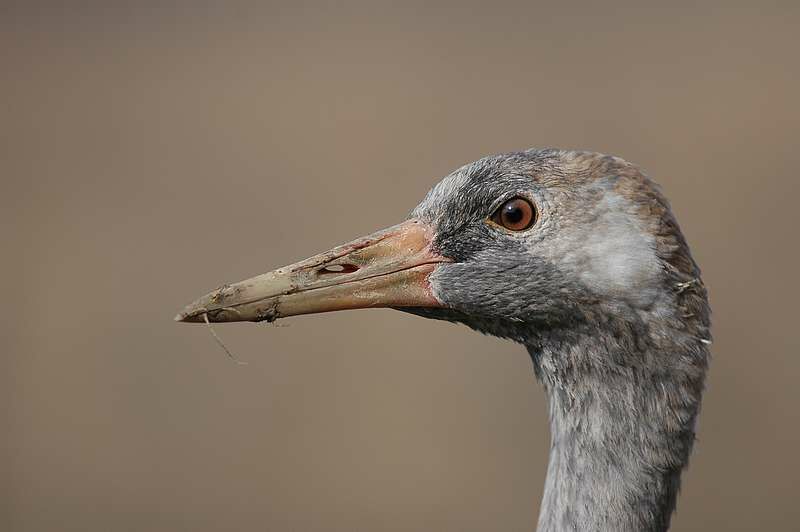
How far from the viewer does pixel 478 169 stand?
2.49 m

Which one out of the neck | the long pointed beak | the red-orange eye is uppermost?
the red-orange eye

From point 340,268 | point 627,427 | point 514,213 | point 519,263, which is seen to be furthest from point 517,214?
point 627,427

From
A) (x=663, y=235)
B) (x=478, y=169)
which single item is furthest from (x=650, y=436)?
(x=478, y=169)

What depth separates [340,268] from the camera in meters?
2.54

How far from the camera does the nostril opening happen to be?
2529mm

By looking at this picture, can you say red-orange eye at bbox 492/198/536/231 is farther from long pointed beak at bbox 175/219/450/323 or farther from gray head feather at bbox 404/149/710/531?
long pointed beak at bbox 175/219/450/323

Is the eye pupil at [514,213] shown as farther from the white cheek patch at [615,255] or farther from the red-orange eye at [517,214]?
the white cheek patch at [615,255]

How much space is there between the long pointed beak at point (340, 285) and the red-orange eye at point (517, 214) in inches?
7.5

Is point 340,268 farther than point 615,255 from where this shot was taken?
Yes

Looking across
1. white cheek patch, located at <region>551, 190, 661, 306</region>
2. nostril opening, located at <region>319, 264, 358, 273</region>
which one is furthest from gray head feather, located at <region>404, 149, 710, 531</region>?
nostril opening, located at <region>319, 264, 358, 273</region>

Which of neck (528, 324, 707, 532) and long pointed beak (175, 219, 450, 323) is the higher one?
long pointed beak (175, 219, 450, 323)

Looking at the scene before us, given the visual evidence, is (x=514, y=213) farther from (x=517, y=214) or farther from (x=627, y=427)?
(x=627, y=427)

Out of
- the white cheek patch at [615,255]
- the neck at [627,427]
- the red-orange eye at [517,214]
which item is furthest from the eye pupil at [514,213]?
the neck at [627,427]

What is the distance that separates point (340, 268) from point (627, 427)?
815mm
